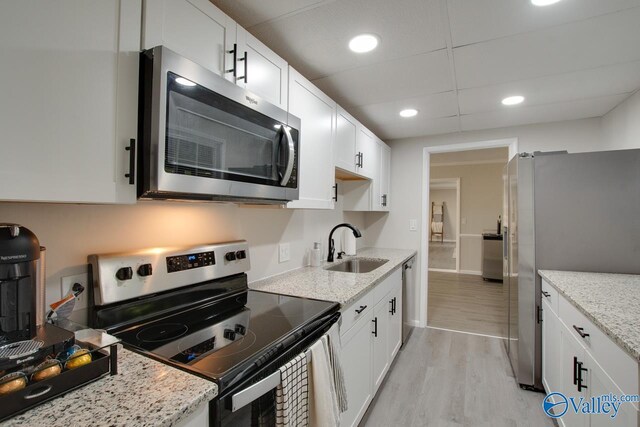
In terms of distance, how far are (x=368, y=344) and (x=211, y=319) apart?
103 cm

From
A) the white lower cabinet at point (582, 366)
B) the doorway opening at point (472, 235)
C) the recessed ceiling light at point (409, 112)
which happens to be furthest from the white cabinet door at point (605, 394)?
the doorway opening at point (472, 235)

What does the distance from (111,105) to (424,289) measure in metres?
3.38

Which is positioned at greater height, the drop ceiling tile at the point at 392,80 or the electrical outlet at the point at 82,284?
the drop ceiling tile at the point at 392,80

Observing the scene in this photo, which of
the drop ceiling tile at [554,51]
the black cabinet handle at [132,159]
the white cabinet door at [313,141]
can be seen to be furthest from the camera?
the white cabinet door at [313,141]

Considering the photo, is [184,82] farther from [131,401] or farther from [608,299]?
[608,299]

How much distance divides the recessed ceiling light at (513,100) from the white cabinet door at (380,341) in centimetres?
180

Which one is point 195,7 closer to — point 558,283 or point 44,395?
point 44,395

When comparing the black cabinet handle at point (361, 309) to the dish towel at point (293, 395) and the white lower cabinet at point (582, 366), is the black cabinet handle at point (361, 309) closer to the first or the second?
the dish towel at point (293, 395)

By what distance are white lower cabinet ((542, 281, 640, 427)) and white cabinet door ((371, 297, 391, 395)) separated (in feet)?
3.28

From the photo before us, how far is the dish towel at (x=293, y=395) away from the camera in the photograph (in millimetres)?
941

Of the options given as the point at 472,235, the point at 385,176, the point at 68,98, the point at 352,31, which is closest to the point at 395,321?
the point at 385,176

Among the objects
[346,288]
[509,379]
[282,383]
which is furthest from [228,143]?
[509,379]

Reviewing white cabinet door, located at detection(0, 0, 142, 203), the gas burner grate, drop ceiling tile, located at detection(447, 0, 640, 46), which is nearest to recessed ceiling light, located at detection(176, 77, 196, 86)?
white cabinet door, located at detection(0, 0, 142, 203)

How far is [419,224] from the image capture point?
137 inches
